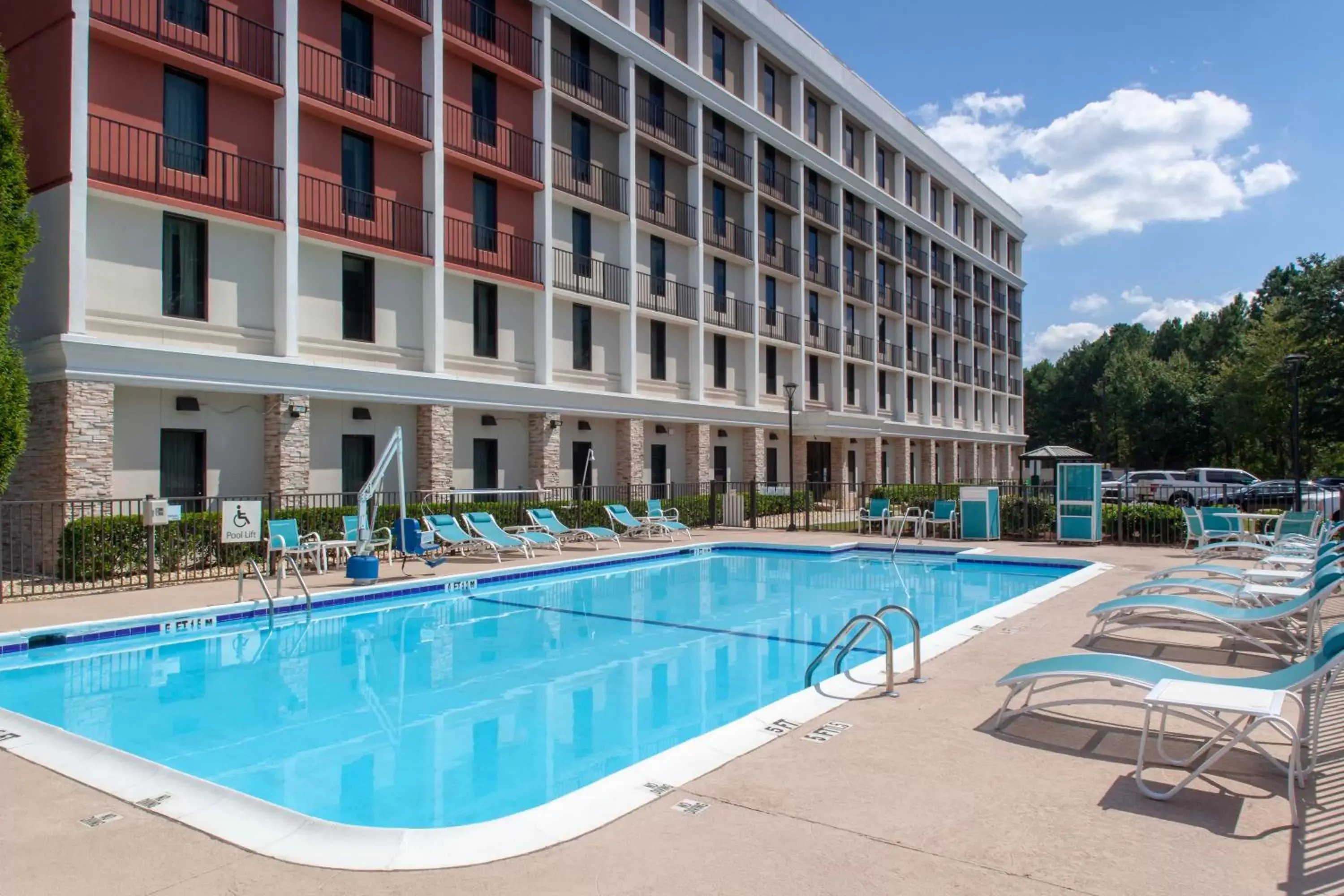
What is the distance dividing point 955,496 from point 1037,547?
7.61 m

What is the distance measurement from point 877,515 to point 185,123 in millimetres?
16959

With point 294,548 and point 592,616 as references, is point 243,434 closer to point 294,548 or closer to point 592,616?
point 294,548

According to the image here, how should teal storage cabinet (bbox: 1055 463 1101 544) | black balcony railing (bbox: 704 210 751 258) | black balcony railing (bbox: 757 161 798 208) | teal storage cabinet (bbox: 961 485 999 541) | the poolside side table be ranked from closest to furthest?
the poolside side table
teal storage cabinet (bbox: 1055 463 1101 544)
teal storage cabinet (bbox: 961 485 999 541)
black balcony railing (bbox: 704 210 751 258)
black balcony railing (bbox: 757 161 798 208)

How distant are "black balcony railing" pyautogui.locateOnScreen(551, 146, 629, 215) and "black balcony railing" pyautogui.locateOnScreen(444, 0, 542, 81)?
7.49 feet

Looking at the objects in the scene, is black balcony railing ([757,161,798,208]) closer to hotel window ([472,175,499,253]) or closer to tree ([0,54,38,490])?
hotel window ([472,175,499,253])

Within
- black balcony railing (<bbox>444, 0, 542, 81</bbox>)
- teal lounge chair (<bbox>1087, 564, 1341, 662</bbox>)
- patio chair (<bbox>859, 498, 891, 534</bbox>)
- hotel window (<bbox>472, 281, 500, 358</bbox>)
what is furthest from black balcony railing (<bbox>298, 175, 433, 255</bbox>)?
teal lounge chair (<bbox>1087, 564, 1341, 662</bbox>)

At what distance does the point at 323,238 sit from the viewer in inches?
693

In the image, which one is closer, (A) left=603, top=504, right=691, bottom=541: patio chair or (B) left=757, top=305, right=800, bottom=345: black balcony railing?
(A) left=603, top=504, right=691, bottom=541: patio chair

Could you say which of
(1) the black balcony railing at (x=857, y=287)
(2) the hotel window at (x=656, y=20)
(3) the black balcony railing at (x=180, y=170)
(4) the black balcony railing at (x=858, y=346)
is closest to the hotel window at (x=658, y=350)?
(2) the hotel window at (x=656, y=20)

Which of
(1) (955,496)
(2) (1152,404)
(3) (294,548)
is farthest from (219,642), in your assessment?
(2) (1152,404)

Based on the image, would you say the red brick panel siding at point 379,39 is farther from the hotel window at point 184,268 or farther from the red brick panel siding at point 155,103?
the hotel window at point 184,268

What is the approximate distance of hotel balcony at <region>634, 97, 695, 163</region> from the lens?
26.2m

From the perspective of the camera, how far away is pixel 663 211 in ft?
89.4

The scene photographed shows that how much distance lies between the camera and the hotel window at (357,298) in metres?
18.6
